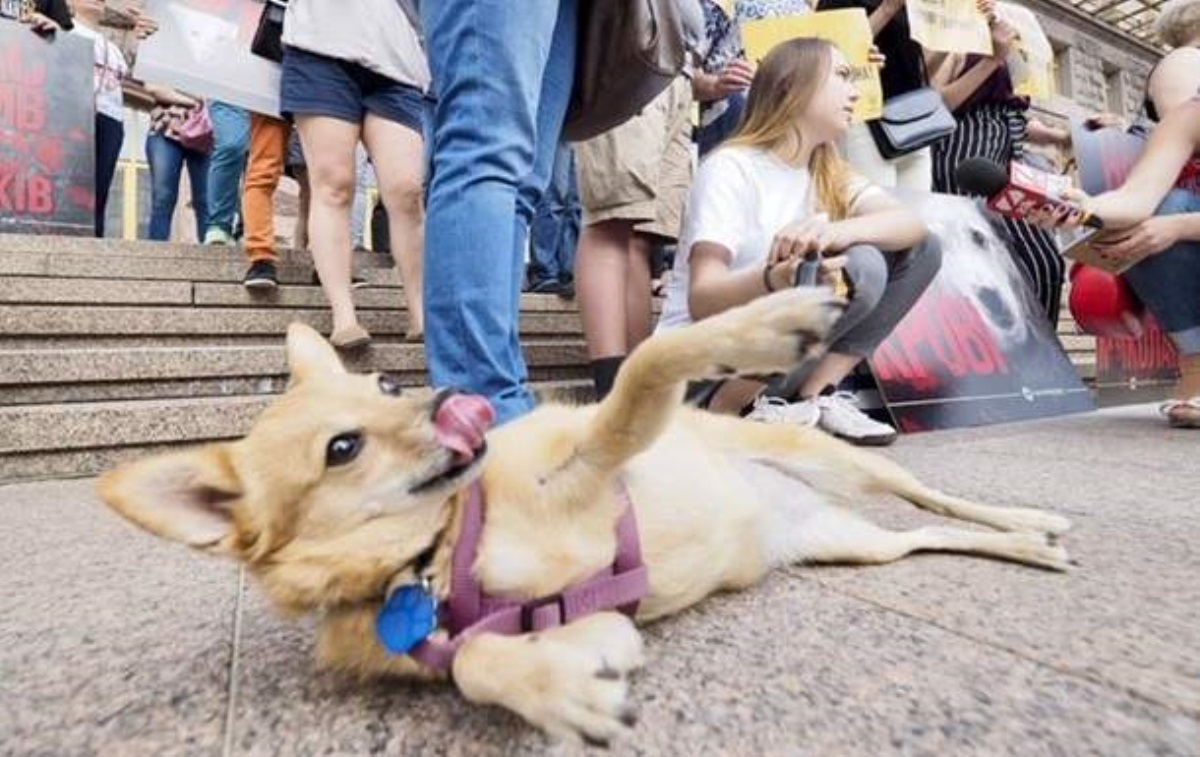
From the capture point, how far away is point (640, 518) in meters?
1.11

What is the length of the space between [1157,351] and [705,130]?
10.1 ft

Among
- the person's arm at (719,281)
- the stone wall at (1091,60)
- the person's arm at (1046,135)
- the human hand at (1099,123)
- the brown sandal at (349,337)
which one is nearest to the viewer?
the person's arm at (719,281)

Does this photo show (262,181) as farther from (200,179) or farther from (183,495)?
(183,495)

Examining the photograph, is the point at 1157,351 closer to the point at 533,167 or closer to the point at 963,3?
the point at 963,3

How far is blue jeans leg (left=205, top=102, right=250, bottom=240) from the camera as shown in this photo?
15.1ft

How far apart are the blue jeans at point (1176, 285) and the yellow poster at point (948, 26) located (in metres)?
1.14

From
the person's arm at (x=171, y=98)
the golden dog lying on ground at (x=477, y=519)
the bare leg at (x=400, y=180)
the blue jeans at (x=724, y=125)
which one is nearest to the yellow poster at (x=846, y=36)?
the blue jeans at (x=724, y=125)

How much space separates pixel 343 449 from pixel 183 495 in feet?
0.69

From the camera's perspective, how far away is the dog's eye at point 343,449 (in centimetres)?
103

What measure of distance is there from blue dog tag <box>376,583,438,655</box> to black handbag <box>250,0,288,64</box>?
10.4ft

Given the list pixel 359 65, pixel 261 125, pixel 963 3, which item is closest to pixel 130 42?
Answer: pixel 261 125

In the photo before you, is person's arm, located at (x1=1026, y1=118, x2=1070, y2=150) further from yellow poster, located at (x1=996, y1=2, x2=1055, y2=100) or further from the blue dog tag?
the blue dog tag

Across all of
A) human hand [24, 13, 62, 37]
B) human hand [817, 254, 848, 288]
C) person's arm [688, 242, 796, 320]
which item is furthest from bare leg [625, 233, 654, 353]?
human hand [24, 13, 62, 37]

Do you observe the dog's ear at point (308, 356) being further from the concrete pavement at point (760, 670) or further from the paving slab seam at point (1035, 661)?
the paving slab seam at point (1035, 661)
